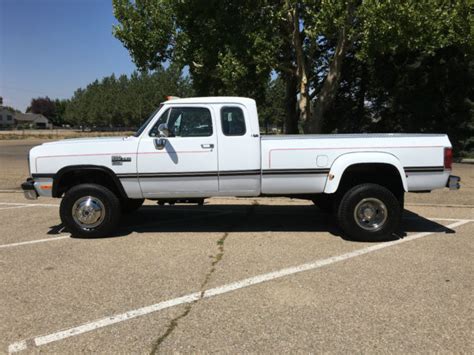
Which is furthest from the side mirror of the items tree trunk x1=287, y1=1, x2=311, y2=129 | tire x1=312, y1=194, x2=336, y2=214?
tree trunk x1=287, y1=1, x2=311, y2=129

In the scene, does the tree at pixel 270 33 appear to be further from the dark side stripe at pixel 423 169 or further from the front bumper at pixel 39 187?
the front bumper at pixel 39 187

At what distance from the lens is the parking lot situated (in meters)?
3.47

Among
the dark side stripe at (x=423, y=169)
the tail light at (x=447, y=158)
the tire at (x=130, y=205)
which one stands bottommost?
the tire at (x=130, y=205)

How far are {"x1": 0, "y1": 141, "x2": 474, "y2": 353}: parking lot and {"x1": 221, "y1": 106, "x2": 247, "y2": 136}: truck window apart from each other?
1.57m

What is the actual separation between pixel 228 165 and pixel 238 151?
0.24 m

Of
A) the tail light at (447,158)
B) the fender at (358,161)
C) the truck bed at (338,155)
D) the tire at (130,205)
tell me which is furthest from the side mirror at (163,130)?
the tail light at (447,158)

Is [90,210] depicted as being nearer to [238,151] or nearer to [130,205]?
[130,205]

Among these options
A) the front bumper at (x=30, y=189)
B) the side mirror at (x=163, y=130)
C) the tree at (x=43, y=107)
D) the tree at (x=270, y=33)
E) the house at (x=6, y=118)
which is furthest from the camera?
the tree at (x=43, y=107)

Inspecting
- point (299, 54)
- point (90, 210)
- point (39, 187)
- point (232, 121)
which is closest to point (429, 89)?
point (299, 54)

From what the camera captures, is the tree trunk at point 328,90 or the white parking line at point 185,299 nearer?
the white parking line at point 185,299

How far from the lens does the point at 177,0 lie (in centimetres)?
1788

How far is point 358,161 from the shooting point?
6.00 m

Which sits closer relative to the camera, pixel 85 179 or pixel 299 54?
pixel 85 179

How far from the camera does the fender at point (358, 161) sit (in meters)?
6.01
